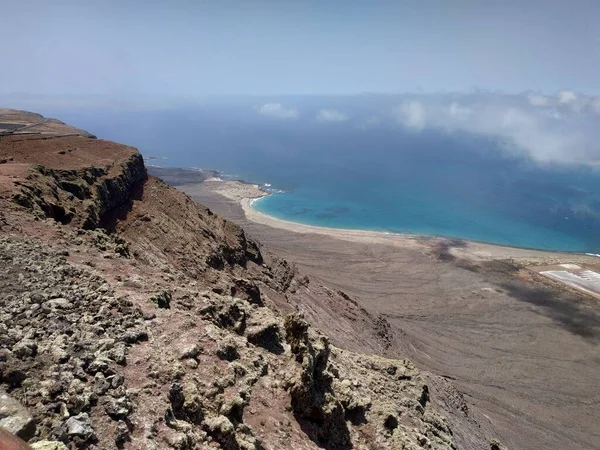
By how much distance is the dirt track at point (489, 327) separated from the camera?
145 feet

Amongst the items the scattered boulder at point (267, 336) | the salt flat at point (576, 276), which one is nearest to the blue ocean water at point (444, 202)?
the salt flat at point (576, 276)

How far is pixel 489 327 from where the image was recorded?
63344 millimetres

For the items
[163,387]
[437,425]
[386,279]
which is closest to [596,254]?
[386,279]

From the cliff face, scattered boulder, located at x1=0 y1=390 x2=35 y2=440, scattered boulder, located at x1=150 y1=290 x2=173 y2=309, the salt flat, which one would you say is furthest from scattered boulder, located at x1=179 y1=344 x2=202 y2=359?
the salt flat

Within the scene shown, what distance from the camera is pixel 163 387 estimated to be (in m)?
12.7

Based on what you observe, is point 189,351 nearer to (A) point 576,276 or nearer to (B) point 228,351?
(B) point 228,351

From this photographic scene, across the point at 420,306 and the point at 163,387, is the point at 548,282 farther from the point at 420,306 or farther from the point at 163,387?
the point at 163,387

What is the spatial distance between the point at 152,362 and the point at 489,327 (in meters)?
60.8

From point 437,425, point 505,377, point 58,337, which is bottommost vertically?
point 505,377

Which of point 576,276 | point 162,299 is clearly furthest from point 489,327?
point 162,299

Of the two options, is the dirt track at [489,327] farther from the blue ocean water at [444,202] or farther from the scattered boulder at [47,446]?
the scattered boulder at [47,446]

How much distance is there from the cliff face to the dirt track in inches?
847

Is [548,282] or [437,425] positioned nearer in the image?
[437,425]

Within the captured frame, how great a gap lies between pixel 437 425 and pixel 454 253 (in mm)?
76263
